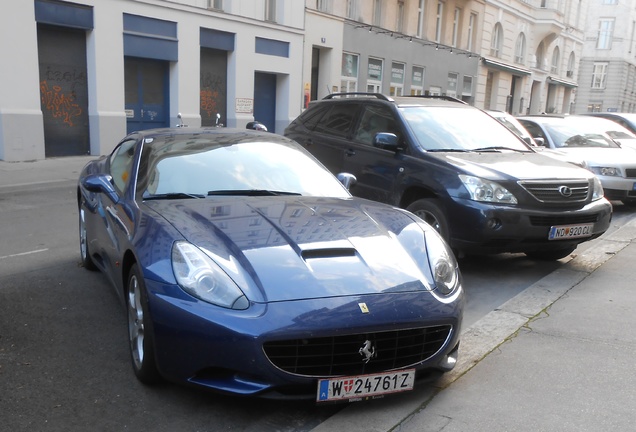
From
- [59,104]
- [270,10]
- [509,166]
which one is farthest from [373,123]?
[270,10]

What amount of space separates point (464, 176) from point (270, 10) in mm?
17336

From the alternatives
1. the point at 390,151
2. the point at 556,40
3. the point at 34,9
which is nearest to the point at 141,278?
the point at 390,151

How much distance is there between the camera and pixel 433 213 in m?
6.15

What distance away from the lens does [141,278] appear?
11.2 ft

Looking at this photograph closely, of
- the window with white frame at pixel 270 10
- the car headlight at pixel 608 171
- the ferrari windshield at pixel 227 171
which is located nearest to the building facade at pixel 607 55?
the window with white frame at pixel 270 10

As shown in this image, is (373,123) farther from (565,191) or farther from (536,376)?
(536,376)

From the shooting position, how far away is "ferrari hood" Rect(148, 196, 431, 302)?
3.24 meters

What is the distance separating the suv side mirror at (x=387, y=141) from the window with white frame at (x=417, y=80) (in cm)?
2341

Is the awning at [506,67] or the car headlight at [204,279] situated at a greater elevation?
the awning at [506,67]

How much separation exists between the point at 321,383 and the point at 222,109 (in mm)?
18365

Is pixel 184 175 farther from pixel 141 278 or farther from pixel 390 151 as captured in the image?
pixel 390 151

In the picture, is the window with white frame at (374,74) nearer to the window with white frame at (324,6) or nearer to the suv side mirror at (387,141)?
the window with white frame at (324,6)

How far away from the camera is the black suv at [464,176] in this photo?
5777 mm

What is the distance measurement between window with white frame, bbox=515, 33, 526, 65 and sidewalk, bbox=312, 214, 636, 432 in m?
37.0
